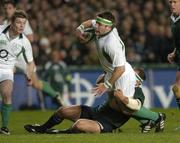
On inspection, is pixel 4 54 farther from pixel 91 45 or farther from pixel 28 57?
pixel 91 45

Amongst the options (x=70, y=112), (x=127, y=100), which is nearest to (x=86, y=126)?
(x=70, y=112)

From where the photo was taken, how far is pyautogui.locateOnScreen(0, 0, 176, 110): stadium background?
23188mm

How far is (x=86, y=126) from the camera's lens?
1309cm

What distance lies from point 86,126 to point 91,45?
11.4 m

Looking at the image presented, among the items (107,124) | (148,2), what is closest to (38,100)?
(148,2)

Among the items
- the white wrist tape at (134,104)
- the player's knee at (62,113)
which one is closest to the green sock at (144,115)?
the white wrist tape at (134,104)

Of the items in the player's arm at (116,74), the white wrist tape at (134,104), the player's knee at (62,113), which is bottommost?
the player's knee at (62,113)

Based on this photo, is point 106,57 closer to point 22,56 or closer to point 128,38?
point 22,56

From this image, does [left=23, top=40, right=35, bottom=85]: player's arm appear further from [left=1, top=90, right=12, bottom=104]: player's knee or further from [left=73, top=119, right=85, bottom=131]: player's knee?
[left=73, top=119, right=85, bottom=131]: player's knee

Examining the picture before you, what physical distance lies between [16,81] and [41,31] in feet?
8.07

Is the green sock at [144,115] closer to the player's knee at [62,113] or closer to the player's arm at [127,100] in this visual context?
the player's arm at [127,100]

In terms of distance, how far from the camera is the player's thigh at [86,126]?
1309 cm

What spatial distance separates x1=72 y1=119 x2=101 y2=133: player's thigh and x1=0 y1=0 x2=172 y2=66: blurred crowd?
10.2 m

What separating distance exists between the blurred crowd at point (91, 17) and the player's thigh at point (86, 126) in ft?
33.4
